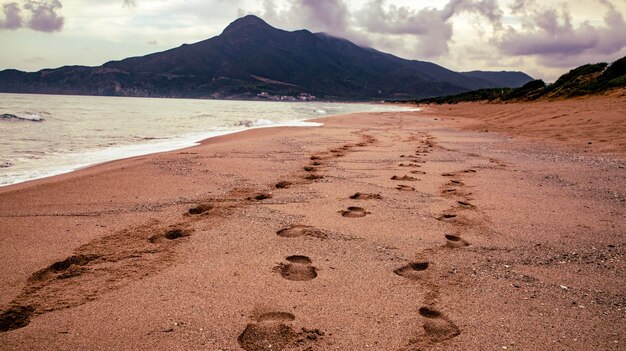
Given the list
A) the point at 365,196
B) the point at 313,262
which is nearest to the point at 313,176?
the point at 365,196

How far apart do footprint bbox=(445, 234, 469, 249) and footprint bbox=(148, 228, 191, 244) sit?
92.0 inches

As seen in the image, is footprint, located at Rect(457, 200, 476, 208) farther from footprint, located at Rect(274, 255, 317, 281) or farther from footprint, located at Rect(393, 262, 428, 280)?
footprint, located at Rect(274, 255, 317, 281)

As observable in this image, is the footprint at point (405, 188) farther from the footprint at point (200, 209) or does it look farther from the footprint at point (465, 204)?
the footprint at point (200, 209)

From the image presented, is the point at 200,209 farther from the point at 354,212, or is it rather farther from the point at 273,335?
the point at 273,335

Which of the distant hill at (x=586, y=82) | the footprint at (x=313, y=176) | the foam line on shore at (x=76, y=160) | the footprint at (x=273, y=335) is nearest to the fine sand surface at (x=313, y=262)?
the footprint at (x=273, y=335)

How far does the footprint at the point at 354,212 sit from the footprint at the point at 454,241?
3.09 feet

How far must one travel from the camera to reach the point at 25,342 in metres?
2.00

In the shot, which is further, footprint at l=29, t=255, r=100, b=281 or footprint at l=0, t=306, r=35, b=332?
footprint at l=29, t=255, r=100, b=281

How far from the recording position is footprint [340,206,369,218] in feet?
13.7

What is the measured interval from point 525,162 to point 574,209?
10.8ft

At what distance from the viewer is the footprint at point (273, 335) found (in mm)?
1996

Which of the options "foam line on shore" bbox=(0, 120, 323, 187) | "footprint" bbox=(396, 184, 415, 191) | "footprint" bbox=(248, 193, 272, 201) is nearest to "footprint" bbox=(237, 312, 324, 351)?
"footprint" bbox=(248, 193, 272, 201)

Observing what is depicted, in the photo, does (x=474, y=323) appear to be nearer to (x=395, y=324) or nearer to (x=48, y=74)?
(x=395, y=324)

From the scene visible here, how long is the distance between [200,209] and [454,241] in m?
2.62
